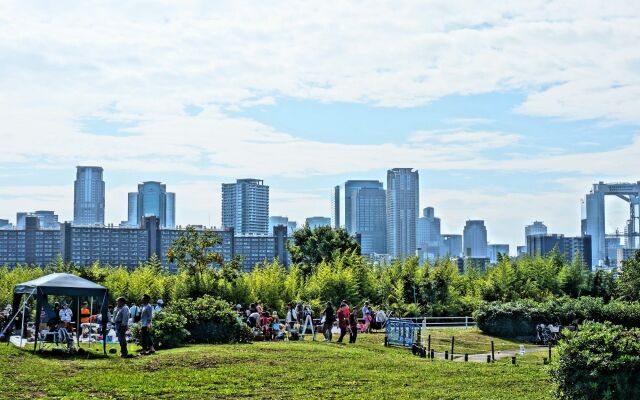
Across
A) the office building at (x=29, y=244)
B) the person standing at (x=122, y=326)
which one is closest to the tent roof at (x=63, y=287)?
the person standing at (x=122, y=326)

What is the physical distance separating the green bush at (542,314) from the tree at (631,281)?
7.19 m


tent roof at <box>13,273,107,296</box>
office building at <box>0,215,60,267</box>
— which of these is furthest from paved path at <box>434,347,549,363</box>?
office building at <box>0,215,60,267</box>

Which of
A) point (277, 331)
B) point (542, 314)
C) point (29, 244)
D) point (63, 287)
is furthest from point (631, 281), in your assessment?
point (29, 244)

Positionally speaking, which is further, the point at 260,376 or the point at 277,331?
the point at 277,331

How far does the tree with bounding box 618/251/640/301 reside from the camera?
51.2 m

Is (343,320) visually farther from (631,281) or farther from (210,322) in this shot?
(631,281)

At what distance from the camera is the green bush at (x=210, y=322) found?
29.1m

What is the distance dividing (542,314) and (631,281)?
41.5 ft

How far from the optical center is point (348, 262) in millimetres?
55906

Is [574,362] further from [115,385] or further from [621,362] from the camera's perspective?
[115,385]

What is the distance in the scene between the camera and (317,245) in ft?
216


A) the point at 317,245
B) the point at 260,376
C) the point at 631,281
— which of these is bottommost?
the point at 260,376

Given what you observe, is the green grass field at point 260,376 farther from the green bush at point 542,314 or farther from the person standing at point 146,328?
the green bush at point 542,314

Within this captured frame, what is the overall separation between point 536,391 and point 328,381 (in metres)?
4.84
